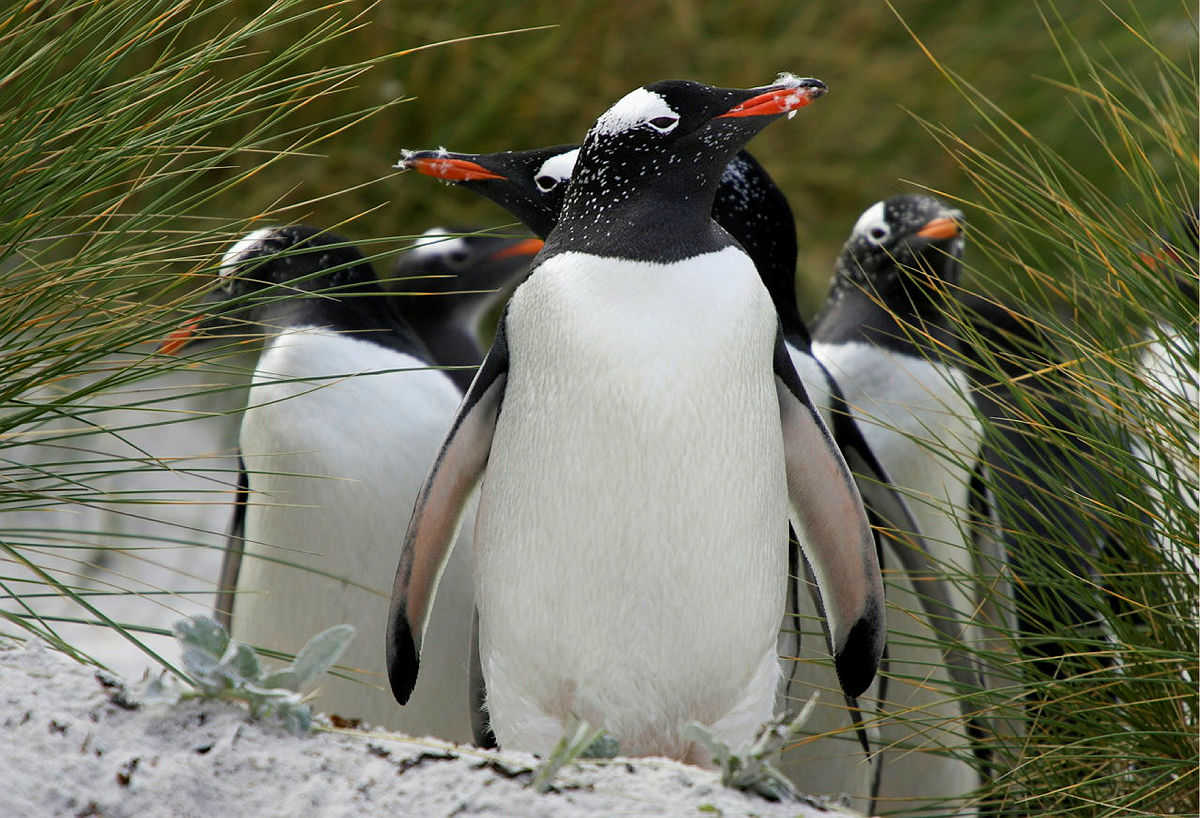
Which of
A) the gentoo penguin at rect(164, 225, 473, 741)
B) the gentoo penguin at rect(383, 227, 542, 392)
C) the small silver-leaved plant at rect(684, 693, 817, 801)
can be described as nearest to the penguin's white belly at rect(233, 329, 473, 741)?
the gentoo penguin at rect(164, 225, 473, 741)

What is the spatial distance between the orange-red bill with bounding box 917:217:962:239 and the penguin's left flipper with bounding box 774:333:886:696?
703 millimetres

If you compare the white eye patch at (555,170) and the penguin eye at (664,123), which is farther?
the white eye patch at (555,170)

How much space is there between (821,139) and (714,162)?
11.0ft

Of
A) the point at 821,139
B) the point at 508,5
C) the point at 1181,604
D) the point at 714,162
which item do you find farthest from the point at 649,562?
the point at 821,139

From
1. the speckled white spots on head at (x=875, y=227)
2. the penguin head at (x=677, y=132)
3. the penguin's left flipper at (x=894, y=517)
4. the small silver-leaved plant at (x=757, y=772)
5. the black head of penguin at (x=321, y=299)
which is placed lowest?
the penguin's left flipper at (x=894, y=517)

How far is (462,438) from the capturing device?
1519 mm

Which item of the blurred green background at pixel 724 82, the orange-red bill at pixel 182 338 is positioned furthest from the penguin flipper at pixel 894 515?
the blurred green background at pixel 724 82

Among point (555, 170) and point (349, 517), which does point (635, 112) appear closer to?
point (555, 170)

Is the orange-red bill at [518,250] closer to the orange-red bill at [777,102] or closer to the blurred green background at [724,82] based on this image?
the orange-red bill at [777,102]

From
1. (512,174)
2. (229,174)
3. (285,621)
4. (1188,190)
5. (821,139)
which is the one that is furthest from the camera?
(821,139)

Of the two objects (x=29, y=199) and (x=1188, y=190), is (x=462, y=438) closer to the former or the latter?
(x=29, y=199)

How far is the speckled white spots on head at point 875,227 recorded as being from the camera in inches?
90.0

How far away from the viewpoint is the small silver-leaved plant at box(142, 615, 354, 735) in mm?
1069

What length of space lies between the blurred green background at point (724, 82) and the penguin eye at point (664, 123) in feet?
8.90
